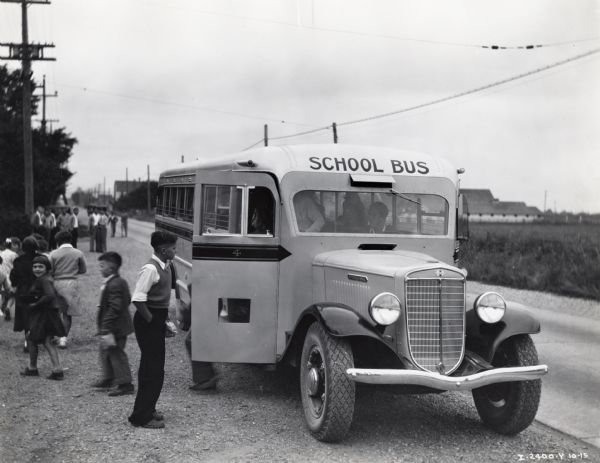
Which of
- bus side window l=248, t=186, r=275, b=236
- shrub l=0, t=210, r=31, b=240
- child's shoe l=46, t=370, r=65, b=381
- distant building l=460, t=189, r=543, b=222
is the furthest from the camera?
distant building l=460, t=189, r=543, b=222

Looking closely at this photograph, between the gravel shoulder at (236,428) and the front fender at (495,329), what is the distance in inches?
30.9

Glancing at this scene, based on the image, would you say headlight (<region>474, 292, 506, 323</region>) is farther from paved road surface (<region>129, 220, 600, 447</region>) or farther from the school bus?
paved road surface (<region>129, 220, 600, 447</region>)

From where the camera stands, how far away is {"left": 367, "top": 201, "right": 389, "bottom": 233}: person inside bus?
738cm

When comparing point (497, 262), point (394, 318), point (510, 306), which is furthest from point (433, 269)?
point (497, 262)

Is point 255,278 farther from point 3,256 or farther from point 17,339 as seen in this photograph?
point 3,256

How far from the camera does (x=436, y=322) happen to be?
6.00 meters

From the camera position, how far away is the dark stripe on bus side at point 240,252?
7078 mm

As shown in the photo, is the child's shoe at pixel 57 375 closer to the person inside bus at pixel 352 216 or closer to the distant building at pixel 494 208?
the person inside bus at pixel 352 216

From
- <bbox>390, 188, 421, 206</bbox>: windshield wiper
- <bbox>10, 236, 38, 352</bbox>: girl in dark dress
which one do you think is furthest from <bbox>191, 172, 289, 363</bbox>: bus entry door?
<bbox>10, 236, 38, 352</bbox>: girl in dark dress

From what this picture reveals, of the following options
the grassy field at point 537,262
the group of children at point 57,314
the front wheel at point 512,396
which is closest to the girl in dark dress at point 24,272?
Answer: the group of children at point 57,314

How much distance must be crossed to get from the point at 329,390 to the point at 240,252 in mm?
1942

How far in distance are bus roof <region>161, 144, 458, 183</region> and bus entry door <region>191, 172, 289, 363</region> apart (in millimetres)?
290

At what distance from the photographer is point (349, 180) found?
7.44m

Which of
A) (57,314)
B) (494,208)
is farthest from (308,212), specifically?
(494,208)
